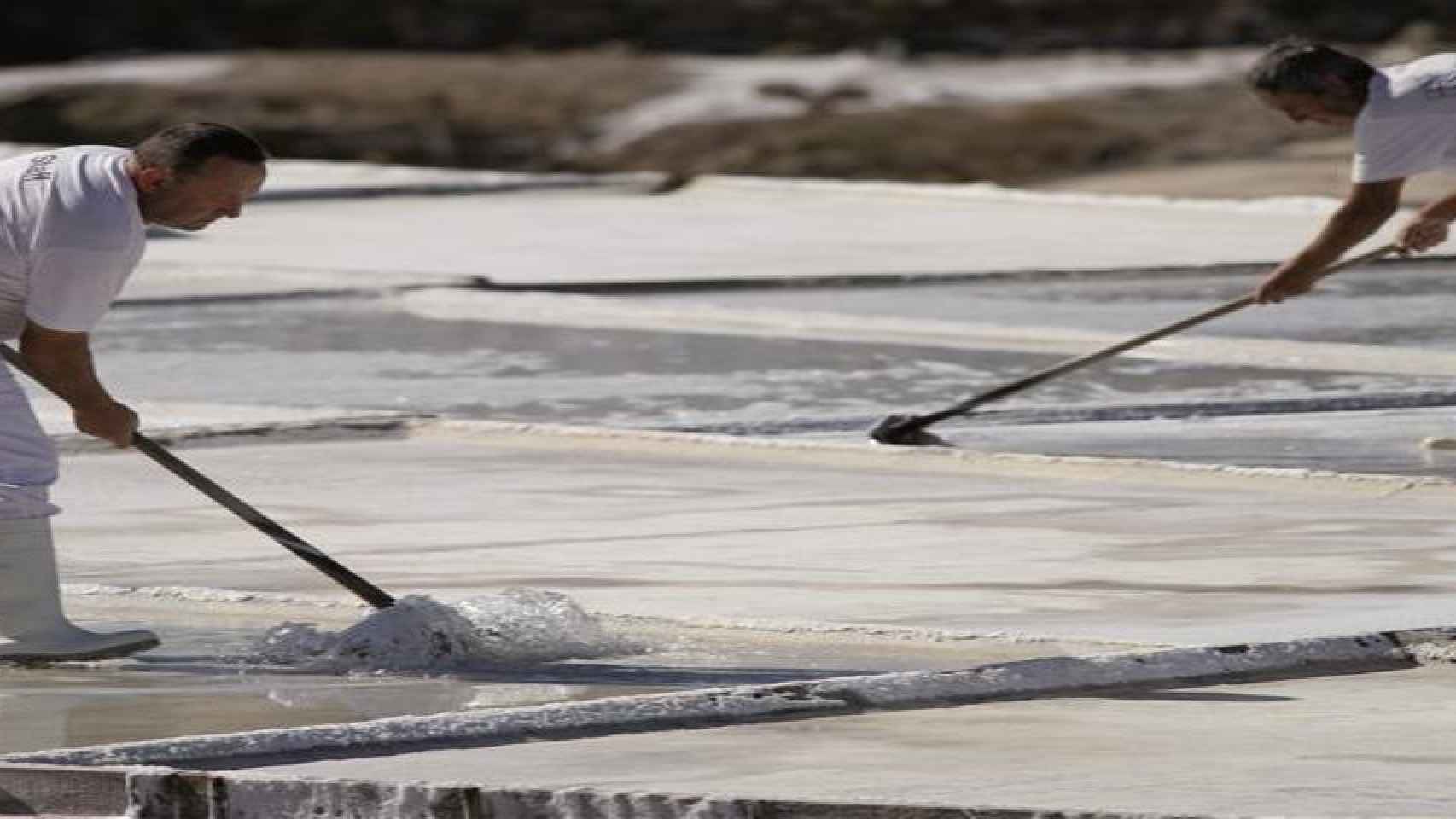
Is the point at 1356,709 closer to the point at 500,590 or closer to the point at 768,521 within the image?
the point at 500,590

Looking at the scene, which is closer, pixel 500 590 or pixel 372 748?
pixel 372 748

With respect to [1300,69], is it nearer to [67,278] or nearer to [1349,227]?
[1349,227]

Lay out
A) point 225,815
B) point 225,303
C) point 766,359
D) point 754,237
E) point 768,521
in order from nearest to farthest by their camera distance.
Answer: point 225,815 < point 768,521 < point 766,359 < point 225,303 < point 754,237

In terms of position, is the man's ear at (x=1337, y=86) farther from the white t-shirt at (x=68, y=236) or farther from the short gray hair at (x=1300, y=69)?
the white t-shirt at (x=68, y=236)

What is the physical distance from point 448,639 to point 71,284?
909mm

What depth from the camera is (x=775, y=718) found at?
6.87 m

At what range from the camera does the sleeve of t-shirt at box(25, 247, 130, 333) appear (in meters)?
7.45

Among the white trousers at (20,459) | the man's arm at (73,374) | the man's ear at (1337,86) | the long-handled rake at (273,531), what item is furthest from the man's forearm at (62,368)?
the man's ear at (1337,86)

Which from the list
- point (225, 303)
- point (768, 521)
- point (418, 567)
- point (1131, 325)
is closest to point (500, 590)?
point (418, 567)

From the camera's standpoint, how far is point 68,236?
745 centimetres

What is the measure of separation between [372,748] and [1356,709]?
62.3 inches

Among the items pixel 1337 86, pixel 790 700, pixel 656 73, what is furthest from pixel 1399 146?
pixel 656 73

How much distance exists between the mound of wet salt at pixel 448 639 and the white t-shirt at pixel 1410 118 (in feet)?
10.4

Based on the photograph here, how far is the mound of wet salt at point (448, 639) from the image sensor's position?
7562 mm
